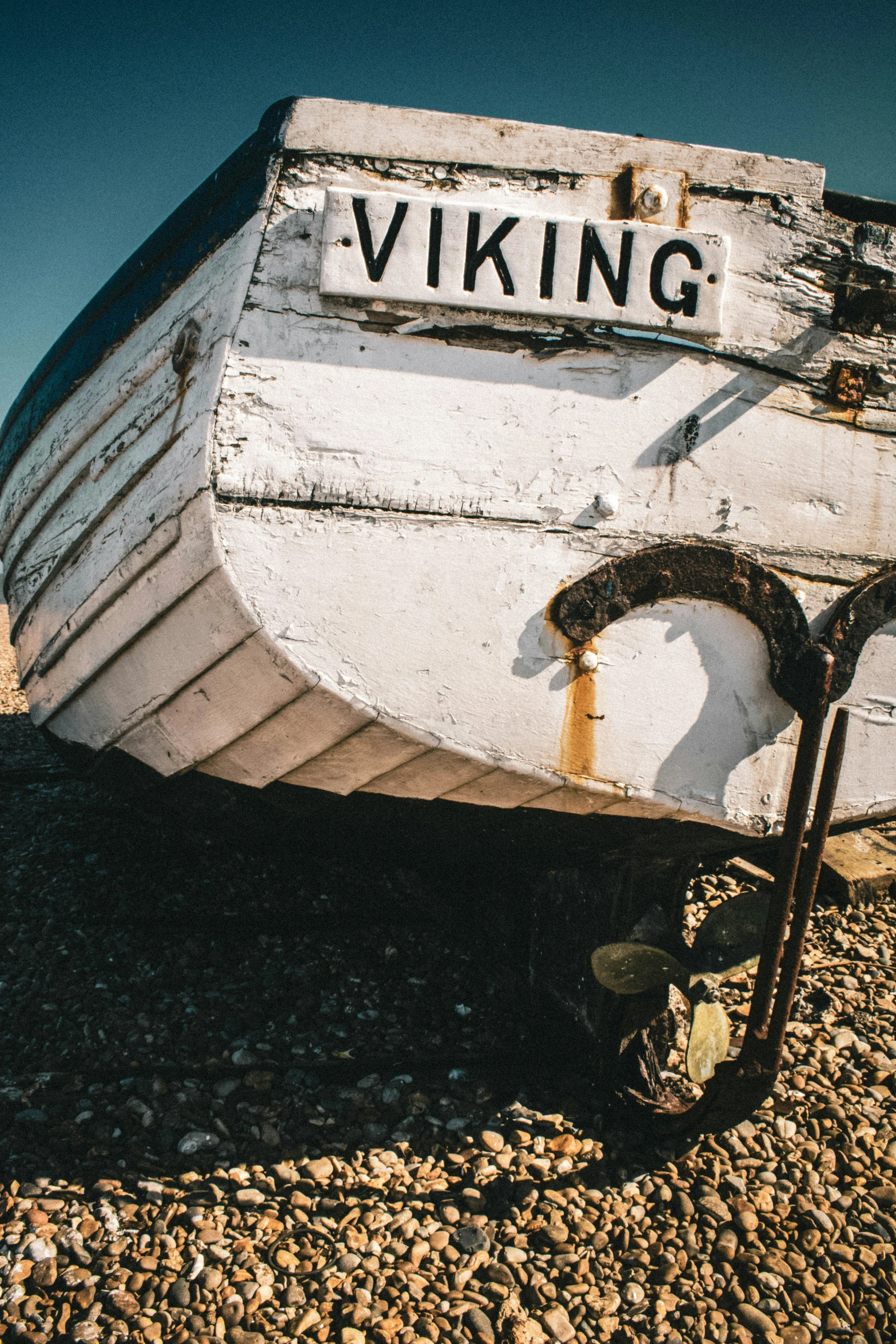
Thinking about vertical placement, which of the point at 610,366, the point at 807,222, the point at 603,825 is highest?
the point at 807,222

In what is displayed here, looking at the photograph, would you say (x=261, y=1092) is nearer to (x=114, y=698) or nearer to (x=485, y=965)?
(x=485, y=965)

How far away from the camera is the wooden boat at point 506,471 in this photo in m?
1.92

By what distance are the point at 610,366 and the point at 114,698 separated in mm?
1649

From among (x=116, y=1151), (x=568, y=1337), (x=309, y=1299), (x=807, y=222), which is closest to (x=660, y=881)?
(x=568, y=1337)

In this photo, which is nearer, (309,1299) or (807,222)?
(309,1299)

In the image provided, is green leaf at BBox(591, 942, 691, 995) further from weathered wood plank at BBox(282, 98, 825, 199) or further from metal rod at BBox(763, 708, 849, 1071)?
weathered wood plank at BBox(282, 98, 825, 199)

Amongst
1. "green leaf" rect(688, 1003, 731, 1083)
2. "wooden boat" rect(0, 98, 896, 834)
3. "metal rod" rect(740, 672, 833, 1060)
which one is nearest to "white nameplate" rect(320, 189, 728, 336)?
"wooden boat" rect(0, 98, 896, 834)

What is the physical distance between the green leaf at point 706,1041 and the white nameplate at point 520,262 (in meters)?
1.82

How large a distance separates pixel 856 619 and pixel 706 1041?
1242mm

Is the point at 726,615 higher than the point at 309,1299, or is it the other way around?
the point at 726,615

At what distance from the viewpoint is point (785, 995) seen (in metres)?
2.14

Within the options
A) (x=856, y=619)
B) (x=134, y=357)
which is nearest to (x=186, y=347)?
(x=134, y=357)

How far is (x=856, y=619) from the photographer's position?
85.7 inches

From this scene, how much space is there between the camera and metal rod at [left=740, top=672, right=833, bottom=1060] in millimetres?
2010
